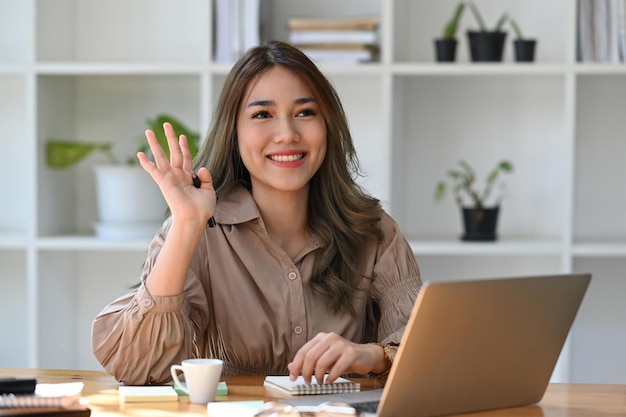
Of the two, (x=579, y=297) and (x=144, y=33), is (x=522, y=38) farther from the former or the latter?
(x=579, y=297)

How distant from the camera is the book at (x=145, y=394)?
161 centimetres

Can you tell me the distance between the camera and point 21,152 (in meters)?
3.57

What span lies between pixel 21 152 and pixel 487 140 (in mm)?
1671

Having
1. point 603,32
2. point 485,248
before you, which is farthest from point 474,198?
point 603,32

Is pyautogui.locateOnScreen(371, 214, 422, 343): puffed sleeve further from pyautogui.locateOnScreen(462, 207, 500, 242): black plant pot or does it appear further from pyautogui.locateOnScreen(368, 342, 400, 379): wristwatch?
pyautogui.locateOnScreen(462, 207, 500, 242): black plant pot

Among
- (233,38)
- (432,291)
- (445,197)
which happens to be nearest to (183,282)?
(432,291)

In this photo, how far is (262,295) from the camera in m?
2.14

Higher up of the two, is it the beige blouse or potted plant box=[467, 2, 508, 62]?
potted plant box=[467, 2, 508, 62]

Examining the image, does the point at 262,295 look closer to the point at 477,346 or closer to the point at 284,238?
the point at 284,238

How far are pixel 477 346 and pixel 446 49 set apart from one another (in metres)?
1.85

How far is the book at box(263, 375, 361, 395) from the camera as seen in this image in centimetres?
165

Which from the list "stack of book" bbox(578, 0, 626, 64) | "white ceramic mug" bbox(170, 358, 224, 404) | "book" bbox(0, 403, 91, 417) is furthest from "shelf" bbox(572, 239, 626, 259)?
"book" bbox(0, 403, 91, 417)

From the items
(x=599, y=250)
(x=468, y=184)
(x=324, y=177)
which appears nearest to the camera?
(x=324, y=177)

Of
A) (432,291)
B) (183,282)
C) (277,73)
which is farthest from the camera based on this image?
(277,73)
